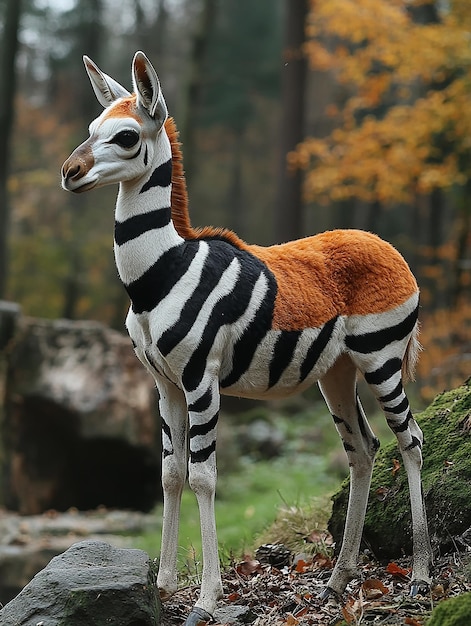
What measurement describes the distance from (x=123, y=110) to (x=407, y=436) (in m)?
2.39

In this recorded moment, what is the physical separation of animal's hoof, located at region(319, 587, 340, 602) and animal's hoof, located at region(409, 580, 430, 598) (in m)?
0.44

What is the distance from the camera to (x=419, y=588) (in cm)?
445

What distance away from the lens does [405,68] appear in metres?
13.1

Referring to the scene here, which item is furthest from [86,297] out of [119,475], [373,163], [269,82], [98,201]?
[119,475]

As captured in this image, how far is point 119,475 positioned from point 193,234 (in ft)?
25.0

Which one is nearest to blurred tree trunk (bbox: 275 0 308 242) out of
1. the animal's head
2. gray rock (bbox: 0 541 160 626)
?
the animal's head

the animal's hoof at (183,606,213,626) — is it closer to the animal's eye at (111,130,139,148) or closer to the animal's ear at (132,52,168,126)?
the animal's eye at (111,130,139,148)

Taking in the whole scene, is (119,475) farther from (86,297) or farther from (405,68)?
(86,297)

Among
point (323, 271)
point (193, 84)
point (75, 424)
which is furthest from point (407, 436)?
point (193, 84)

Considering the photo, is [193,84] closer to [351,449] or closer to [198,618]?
[351,449]

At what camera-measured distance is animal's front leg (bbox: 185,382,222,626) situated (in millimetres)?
4148

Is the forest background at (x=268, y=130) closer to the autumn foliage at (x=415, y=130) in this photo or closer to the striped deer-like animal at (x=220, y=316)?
the autumn foliage at (x=415, y=130)

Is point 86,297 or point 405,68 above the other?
point 405,68

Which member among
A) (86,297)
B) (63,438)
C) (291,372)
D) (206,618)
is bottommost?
(86,297)
